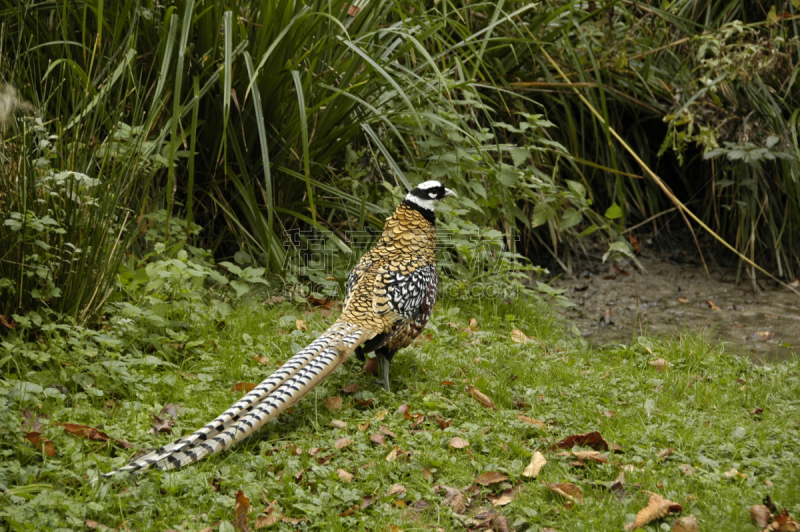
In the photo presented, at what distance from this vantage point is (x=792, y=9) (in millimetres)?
6750

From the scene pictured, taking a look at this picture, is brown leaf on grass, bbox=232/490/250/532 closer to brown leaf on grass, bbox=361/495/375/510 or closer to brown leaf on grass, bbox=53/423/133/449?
brown leaf on grass, bbox=361/495/375/510

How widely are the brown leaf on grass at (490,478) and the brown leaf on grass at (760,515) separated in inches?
37.2

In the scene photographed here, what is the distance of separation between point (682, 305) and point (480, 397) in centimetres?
323

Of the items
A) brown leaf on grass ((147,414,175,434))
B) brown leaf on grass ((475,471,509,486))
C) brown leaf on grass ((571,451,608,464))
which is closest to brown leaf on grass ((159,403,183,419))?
brown leaf on grass ((147,414,175,434))

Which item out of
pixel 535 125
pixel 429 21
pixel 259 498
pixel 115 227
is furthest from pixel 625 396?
pixel 429 21

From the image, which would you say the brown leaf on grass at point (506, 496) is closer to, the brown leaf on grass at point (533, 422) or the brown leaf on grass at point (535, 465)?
the brown leaf on grass at point (535, 465)

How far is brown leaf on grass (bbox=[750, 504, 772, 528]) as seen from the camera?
8.30 feet

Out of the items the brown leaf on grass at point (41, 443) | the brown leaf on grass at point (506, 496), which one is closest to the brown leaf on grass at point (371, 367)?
the brown leaf on grass at point (506, 496)

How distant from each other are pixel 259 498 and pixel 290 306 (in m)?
2.26

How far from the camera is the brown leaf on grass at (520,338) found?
474cm

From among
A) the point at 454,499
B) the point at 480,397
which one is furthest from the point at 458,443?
the point at 480,397

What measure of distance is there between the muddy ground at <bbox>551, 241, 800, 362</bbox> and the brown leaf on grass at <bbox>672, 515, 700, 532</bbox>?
2555 mm

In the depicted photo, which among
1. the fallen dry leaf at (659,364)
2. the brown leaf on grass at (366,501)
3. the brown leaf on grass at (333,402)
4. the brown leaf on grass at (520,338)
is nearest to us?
the brown leaf on grass at (366,501)

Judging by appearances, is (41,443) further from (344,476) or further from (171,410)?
(344,476)
